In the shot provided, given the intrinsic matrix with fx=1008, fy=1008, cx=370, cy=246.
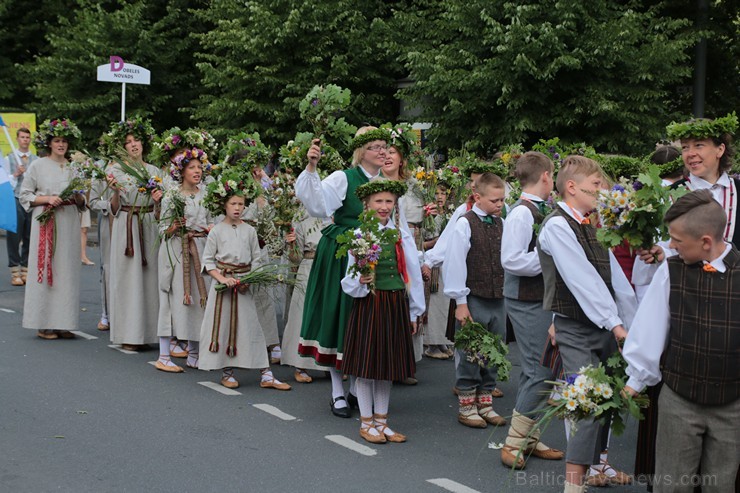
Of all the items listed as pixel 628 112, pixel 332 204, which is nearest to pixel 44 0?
pixel 628 112

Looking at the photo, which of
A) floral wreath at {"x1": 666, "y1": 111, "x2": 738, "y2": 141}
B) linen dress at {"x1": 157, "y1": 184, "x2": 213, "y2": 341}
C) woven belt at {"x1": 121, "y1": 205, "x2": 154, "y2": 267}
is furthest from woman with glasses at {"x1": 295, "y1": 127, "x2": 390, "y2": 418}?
woven belt at {"x1": 121, "y1": 205, "x2": 154, "y2": 267}

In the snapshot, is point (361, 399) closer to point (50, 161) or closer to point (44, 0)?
point (50, 161)

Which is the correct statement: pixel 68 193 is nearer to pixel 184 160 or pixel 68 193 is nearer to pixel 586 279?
pixel 184 160

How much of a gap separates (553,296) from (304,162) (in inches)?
144

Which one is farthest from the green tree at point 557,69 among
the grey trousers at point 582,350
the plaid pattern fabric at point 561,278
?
the grey trousers at point 582,350

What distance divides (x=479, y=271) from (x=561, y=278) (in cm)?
187

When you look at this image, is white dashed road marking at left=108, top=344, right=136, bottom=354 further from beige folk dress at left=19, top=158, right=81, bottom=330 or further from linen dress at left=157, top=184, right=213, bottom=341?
linen dress at left=157, top=184, right=213, bottom=341

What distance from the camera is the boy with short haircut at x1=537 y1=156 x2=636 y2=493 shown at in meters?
5.44

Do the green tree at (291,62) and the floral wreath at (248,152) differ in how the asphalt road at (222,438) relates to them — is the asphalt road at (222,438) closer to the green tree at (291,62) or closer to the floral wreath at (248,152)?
the floral wreath at (248,152)

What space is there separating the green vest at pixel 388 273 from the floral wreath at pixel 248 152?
2.43 metres

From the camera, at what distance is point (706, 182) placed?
6.43m

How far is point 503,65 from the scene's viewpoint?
1669 centimetres

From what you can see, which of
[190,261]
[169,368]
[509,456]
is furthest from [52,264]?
[509,456]

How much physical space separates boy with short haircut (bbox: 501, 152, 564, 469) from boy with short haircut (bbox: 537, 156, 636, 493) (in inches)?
26.0
